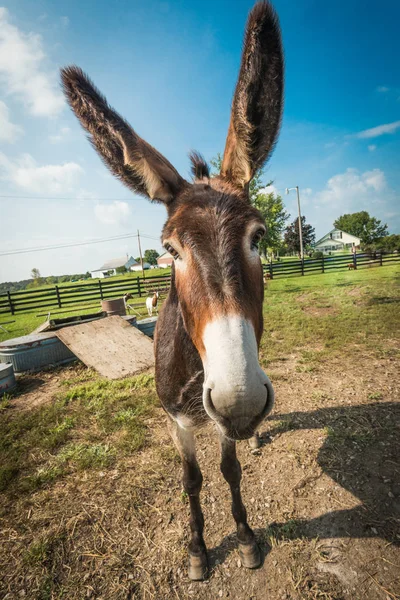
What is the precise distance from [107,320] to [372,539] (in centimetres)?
756

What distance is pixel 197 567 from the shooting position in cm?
242

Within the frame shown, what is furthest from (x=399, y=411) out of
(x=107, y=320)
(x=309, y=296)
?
(x=309, y=296)

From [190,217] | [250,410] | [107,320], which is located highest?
[190,217]

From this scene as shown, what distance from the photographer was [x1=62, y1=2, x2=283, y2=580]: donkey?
135 cm

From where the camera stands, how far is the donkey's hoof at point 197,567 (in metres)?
2.38

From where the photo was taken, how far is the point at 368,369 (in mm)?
5938

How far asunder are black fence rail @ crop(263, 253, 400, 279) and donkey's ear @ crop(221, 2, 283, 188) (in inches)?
1086

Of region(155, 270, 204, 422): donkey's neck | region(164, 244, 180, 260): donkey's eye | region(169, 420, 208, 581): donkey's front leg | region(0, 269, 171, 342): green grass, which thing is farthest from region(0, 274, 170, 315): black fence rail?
region(164, 244, 180, 260): donkey's eye

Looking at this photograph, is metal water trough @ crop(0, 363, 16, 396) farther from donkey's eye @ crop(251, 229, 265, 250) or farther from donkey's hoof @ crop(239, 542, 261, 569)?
donkey's eye @ crop(251, 229, 265, 250)

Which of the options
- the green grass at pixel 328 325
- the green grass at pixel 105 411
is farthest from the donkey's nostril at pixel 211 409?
the green grass at pixel 328 325

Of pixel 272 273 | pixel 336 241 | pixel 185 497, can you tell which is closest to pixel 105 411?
pixel 185 497

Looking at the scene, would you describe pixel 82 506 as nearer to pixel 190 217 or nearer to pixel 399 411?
pixel 190 217

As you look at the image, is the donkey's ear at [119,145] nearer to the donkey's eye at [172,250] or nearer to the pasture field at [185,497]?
the donkey's eye at [172,250]

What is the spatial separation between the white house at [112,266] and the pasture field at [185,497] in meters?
128
